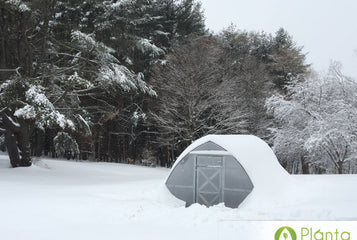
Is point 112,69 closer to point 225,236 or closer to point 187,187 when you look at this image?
point 187,187

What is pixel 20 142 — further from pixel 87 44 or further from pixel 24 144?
pixel 87 44

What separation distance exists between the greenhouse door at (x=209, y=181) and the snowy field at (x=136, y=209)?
0.74 metres

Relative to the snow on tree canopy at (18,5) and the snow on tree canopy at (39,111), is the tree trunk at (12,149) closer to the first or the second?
the snow on tree canopy at (39,111)

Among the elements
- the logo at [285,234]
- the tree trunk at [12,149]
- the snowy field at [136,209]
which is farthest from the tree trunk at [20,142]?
the logo at [285,234]

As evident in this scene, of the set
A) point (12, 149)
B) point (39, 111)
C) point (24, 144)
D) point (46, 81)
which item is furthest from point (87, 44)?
point (12, 149)

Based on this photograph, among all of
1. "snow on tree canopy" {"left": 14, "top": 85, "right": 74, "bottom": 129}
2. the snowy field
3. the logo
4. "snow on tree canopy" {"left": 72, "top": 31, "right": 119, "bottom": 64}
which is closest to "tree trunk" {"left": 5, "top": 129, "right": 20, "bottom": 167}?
the snowy field

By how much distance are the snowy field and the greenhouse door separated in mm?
742

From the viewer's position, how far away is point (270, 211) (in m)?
9.31

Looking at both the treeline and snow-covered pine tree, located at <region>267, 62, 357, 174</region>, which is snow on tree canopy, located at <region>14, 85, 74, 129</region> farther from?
snow-covered pine tree, located at <region>267, 62, 357, 174</region>

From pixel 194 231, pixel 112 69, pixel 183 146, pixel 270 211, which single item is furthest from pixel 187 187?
pixel 183 146

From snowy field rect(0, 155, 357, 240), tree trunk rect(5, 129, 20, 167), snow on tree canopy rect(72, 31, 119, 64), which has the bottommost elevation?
snowy field rect(0, 155, 357, 240)

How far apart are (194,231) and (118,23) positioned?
14054 mm

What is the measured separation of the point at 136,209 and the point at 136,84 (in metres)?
8.54

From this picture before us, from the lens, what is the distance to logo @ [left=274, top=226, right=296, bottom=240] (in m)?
5.85
